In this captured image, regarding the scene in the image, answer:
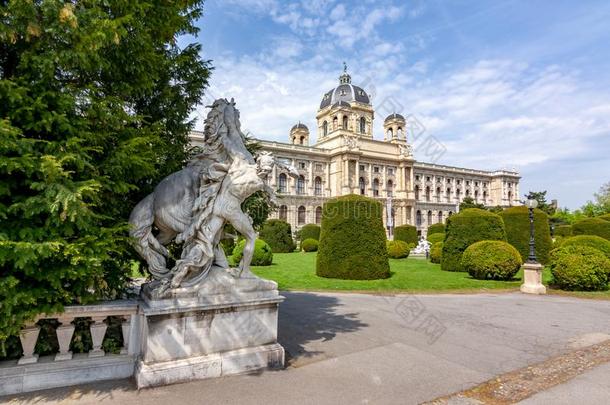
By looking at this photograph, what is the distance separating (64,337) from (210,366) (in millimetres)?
1212

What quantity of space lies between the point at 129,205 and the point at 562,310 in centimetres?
770

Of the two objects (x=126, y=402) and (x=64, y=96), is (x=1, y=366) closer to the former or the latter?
(x=126, y=402)

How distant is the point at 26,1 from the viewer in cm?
252

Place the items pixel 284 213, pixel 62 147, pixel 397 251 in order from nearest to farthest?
pixel 62 147 → pixel 397 251 → pixel 284 213

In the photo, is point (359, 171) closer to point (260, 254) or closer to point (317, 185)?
point (317, 185)

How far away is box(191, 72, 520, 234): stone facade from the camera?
4759 cm

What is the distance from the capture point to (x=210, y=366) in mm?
3043

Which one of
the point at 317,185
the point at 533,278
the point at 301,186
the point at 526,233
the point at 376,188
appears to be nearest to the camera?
the point at 533,278

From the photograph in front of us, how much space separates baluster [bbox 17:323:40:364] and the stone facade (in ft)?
129

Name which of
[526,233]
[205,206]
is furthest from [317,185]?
[205,206]

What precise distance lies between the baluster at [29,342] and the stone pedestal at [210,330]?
0.79m

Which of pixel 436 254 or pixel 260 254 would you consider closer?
pixel 260 254

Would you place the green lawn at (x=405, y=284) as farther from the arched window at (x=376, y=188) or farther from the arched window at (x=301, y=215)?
the arched window at (x=376, y=188)

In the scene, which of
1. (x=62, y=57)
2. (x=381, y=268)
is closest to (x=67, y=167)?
(x=62, y=57)
